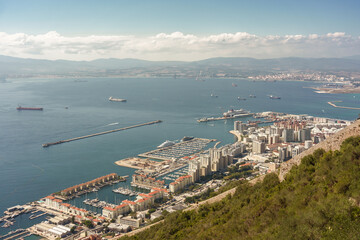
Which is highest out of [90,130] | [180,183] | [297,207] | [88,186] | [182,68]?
[182,68]

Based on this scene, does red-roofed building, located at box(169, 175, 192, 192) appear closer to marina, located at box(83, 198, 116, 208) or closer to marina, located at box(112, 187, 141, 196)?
marina, located at box(112, 187, 141, 196)

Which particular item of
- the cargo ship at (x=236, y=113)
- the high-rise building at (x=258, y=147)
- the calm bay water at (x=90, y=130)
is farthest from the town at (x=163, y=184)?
the cargo ship at (x=236, y=113)

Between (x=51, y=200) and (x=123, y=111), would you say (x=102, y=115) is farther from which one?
(x=51, y=200)

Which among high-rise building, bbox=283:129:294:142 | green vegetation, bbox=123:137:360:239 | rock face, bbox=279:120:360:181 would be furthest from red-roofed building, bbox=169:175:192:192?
high-rise building, bbox=283:129:294:142

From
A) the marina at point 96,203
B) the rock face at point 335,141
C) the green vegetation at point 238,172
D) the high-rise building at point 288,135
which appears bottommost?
the marina at point 96,203

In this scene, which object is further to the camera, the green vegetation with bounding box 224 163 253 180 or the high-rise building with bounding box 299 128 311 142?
the high-rise building with bounding box 299 128 311 142

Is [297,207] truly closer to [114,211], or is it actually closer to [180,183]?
[114,211]

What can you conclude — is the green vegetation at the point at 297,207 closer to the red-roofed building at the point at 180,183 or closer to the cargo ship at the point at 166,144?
the red-roofed building at the point at 180,183

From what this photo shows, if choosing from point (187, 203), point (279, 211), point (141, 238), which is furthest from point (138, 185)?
point (279, 211)

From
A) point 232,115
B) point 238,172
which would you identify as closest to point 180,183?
point 238,172
